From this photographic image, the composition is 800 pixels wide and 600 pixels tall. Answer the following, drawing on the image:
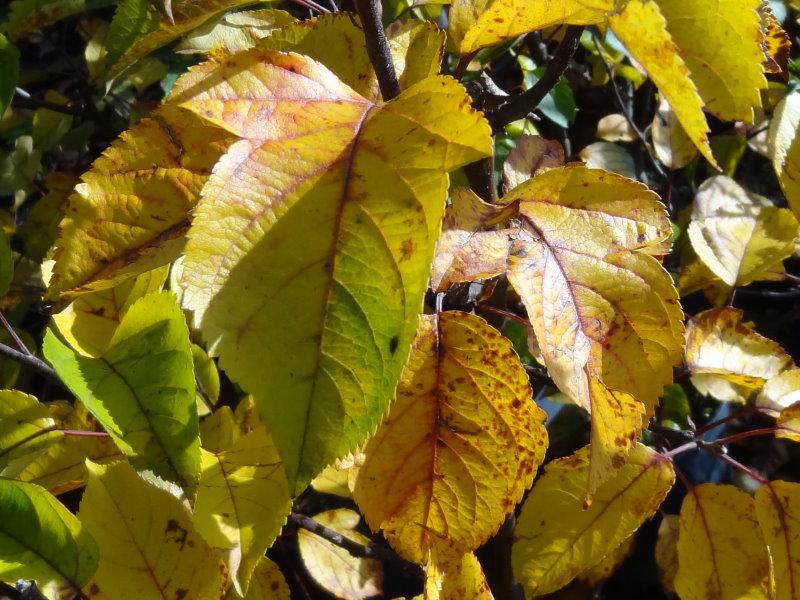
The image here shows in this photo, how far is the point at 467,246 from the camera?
516 mm

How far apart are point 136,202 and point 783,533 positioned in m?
0.68

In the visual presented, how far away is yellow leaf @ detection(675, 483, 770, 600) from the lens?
76 cm

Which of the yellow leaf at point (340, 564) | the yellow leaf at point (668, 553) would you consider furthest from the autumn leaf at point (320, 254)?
the yellow leaf at point (668, 553)

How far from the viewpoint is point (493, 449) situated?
0.57 m

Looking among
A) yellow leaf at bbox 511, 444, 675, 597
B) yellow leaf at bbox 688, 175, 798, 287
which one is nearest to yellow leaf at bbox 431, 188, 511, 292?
yellow leaf at bbox 511, 444, 675, 597

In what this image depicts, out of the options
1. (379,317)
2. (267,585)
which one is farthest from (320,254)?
(267,585)

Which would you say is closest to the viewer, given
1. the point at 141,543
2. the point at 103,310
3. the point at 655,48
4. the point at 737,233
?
the point at 655,48

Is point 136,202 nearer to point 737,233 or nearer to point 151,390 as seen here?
point 151,390

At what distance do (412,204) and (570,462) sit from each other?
0.43m

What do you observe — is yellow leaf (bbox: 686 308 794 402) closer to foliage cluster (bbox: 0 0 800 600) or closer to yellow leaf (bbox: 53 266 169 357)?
foliage cluster (bbox: 0 0 800 600)

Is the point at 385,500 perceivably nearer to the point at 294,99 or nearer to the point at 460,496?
the point at 460,496

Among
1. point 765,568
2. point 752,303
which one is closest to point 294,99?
point 765,568

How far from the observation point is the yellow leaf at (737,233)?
987 millimetres

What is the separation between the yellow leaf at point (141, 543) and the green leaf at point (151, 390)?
0.08 meters
